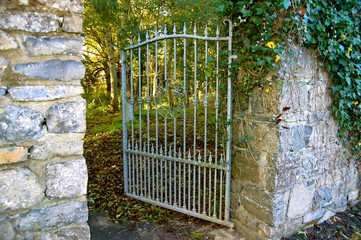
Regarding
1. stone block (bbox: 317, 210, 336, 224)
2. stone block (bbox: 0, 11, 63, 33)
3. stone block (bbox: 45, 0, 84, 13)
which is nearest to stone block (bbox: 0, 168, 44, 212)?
stone block (bbox: 0, 11, 63, 33)

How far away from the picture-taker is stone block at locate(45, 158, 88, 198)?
161 cm

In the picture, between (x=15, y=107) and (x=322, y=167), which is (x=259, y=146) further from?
(x=15, y=107)

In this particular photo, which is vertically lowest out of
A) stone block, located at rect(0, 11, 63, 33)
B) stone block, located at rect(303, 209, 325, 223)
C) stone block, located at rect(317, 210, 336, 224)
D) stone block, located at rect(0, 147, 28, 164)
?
stone block, located at rect(317, 210, 336, 224)

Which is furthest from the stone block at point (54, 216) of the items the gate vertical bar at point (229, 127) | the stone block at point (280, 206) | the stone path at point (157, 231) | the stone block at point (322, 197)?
the stone block at point (322, 197)

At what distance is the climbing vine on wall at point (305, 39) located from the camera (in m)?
2.26

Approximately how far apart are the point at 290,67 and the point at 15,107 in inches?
77.5

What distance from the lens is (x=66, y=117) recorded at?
5.36 feet

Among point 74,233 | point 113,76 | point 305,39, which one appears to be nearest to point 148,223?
point 74,233

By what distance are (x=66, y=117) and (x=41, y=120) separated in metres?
0.13

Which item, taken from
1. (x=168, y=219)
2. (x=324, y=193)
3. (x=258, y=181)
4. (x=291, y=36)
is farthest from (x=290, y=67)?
(x=168, y=219)

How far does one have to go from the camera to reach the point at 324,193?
2.93 m

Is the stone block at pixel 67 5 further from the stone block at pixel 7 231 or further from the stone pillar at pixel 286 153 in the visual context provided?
the stone pillar at pixel 286 153

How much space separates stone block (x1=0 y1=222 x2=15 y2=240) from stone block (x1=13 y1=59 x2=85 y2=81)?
0.78m

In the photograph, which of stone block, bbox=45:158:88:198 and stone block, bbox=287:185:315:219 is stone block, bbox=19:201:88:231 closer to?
stone block, bbox=45:158:88:198
